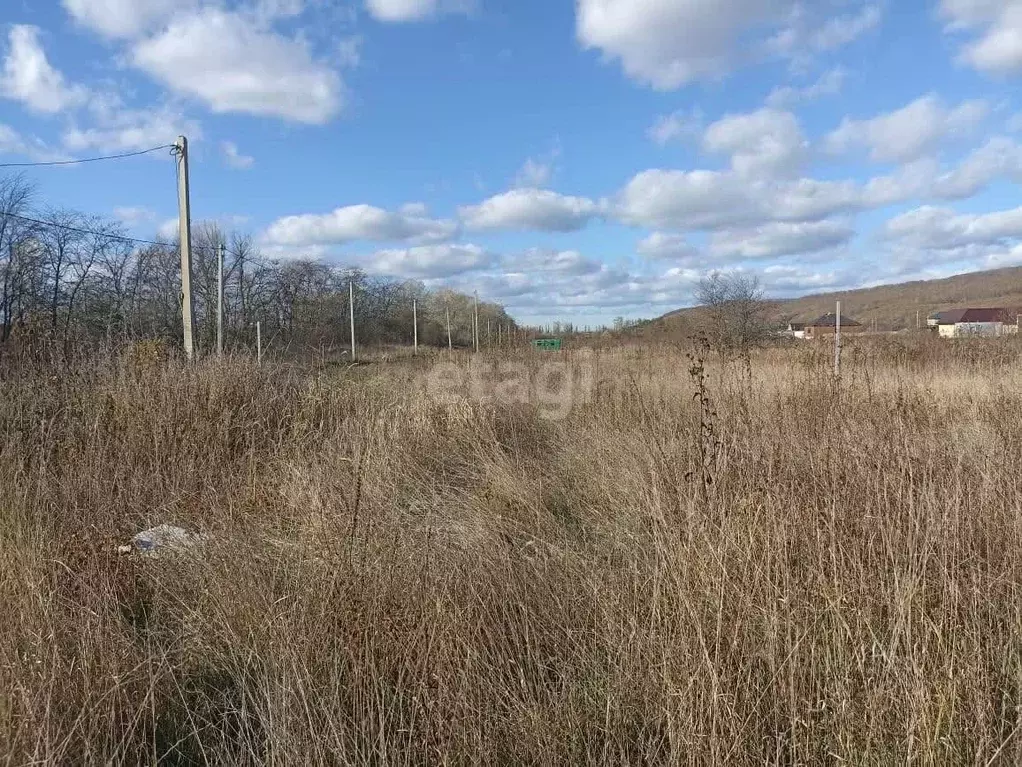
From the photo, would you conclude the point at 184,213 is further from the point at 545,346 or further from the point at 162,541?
the point at 162,541

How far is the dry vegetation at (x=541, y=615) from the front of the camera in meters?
1.42

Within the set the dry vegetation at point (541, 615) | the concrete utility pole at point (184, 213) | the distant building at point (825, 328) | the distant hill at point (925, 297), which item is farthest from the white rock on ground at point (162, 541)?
the distant hill at point (925, 297)

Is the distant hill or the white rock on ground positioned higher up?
the distant hill

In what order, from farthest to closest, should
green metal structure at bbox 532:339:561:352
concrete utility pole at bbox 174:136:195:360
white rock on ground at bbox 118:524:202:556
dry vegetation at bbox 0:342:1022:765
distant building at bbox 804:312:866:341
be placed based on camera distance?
distant building at bbox 804:312:866:341 → green metal structure at bbox 532:339:561:352 → concrete utility pole at bbox 174:136:195:360 → white rock on ground at bbox 118:524:202:556 → dry vegetation at bbox 0:342:1022:765

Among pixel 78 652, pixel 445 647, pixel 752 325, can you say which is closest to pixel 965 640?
pixel 445 647

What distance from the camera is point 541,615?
6.68 ft

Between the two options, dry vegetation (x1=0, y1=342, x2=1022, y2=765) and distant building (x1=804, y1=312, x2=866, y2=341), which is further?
distant building (x1=804, y1=312, x2=866, y2=341)

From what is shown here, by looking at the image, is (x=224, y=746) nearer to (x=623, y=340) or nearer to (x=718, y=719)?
(x=718, y=719)

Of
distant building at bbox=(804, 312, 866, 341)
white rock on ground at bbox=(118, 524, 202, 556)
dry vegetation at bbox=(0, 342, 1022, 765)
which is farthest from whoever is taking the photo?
distant building at bbox=(804, 312, 866, 341)

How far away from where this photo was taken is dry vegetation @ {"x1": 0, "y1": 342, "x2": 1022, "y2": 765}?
142cm

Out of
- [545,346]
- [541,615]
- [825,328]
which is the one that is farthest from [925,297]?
[541,615]

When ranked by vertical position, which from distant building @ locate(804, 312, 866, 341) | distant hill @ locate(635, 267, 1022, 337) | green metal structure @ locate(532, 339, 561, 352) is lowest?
green metal structure @ locate(532, 339, 561, 352)

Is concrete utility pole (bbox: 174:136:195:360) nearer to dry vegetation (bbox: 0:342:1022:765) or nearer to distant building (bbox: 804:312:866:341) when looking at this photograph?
dry vegetation (bbox: 0:342:1022:765)

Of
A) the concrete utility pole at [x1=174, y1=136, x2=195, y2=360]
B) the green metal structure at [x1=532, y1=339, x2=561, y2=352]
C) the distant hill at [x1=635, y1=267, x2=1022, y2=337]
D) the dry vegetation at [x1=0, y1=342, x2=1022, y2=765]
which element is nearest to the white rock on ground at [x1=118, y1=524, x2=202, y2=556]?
the dry vegetation at [x1=0, y1=342, x2=1022, y2=765]
